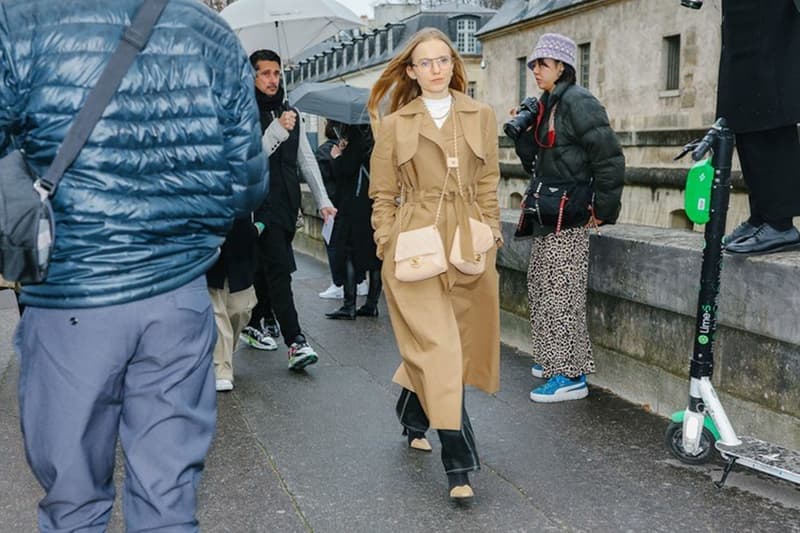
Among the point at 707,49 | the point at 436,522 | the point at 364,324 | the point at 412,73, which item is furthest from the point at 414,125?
the point at 707,49

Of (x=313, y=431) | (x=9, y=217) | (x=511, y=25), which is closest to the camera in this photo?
(x=9, y=217)

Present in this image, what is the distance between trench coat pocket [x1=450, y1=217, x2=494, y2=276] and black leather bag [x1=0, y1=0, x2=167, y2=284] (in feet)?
6.72

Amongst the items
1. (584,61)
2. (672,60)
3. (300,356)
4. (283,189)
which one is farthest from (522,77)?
(300,356)

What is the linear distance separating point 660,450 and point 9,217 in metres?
3.42

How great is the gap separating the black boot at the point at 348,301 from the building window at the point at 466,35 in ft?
189

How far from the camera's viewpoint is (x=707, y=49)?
110ft

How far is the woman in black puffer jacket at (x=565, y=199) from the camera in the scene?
577 cm

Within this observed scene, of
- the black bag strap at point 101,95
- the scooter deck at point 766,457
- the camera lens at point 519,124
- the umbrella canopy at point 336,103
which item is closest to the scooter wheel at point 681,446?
the scooter deck at point 766,457

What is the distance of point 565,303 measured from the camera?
594cm

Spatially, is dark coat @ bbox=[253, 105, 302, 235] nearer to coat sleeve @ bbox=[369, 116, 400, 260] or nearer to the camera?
the camera

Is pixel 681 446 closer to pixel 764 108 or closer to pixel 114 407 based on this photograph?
pixel 764 108

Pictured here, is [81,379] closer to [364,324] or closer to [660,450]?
[660,450]

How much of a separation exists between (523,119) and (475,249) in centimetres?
177

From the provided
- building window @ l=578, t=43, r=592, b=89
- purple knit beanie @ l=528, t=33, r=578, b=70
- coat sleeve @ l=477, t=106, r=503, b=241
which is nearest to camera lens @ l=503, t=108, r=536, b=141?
purple knit beanie @ l=528, t=33, r=578, b=70
